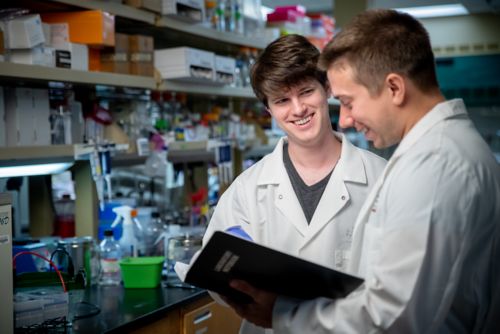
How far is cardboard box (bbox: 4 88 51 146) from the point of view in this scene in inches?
105

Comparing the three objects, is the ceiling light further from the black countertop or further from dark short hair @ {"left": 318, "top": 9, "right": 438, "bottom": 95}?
dark short hair @ {"left": 318, "top": 9, "right": 438, "bottom": 95}

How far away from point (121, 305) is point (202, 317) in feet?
1.40

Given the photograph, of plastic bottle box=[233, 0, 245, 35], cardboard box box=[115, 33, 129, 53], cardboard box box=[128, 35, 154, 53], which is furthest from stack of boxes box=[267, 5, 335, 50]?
cardboard box box=[115, 33, 129, 53]

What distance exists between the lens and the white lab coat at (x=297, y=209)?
221cm

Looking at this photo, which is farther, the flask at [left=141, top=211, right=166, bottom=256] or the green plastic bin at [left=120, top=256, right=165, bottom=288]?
the flask at [left=141, top=211, right=166, bottom=256]

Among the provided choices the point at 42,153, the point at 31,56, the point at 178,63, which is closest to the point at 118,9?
the point at 178,63

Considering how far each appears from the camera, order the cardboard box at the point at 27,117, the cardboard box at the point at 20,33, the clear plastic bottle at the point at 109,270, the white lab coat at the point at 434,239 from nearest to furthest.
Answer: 1. the white lab coat at the point at 434,239
2. the cardboard box at the point at 20,33
3. the cardboard box at the point at 27,117
4. the clear plastic bottle at the point at 109,270

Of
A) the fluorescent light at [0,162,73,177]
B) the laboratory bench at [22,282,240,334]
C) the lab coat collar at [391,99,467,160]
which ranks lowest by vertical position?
the laboratory bench at [22,282,240,334]

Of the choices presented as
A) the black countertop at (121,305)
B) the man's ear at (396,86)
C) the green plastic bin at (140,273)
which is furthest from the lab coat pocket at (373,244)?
the green plastic bin at (140,273)

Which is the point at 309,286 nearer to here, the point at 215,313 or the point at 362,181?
the point at 362,181

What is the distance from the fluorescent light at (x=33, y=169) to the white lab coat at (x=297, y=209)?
946 millimetres

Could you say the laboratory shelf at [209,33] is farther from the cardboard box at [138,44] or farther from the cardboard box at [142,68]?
the cardboard box at [142,68]

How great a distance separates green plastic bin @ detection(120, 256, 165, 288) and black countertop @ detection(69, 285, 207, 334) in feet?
0.13

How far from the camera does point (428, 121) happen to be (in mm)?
1495
